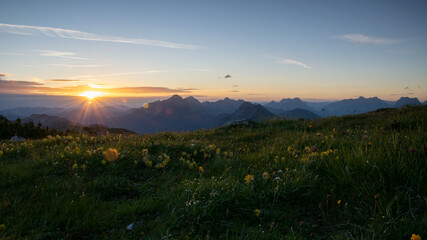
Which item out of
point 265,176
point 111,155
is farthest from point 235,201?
point 111,155

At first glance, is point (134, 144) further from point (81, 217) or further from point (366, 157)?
point (366, 157)

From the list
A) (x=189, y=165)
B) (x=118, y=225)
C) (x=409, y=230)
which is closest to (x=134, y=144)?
(x=189, y=165)

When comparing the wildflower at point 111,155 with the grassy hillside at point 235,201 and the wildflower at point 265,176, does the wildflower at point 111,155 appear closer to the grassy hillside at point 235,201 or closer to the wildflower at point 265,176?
the grassy hillside at point 235,201

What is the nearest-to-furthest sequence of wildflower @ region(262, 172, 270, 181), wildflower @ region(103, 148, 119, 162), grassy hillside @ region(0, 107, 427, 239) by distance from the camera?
grassy hillside @ region(0, 107, 427, 239)
wildflower @ region(262, 172, 270, 181)
wildflower @ region(103, 148, 119, 162)

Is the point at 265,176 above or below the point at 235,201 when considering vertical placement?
above

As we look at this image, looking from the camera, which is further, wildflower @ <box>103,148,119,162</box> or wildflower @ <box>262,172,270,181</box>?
wildflower @ <box>103,148,119,162</box>

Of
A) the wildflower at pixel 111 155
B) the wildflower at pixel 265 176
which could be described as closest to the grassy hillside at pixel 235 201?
the wildflower at pixel 265 176

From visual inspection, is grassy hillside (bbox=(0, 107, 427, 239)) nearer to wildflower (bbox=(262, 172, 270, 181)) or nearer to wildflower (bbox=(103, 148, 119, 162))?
wildflower (bbox=(262, 172, 270, 181))

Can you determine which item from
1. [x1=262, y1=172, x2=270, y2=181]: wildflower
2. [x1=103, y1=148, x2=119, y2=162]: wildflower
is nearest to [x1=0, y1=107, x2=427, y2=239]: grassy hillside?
[x1=262, y1=172, x2=270, y2=181]: wildflower

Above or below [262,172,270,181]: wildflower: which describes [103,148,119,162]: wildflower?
below

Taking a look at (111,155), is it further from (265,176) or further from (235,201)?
(265,176)

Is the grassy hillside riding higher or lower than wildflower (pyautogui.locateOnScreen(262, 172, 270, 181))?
lower

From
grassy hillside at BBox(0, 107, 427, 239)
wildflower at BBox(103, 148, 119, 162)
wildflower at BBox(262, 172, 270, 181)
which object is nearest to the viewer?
grassy hillside at BBox(0, 107, 427, 239)

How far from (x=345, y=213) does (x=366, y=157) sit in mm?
1361
